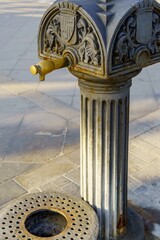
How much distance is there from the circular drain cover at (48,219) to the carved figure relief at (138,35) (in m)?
0.89

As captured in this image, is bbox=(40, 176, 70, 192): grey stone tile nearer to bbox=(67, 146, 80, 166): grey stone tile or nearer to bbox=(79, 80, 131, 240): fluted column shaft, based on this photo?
bbox=(67, 146, 80, 166): grey stone tile

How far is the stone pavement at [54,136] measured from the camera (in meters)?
3.31

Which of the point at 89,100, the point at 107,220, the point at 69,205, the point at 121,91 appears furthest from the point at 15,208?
the point at 121,91

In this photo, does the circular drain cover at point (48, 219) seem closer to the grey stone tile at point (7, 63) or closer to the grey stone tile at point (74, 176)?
the grey stone tile at point (74, 176)

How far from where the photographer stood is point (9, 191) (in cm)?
334

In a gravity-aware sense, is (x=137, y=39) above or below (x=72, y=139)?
above

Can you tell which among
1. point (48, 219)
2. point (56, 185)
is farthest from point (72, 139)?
point (48, 219)

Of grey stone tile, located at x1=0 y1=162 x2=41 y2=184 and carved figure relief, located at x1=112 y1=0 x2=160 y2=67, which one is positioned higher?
carved figure relief, located at x1=112 y1=0 x2=160 y2=67

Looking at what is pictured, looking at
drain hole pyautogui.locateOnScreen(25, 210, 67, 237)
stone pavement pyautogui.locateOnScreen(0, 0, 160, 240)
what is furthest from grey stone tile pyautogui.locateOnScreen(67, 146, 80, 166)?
drain hole pyautogui.locateOnScreen(25, 210, 67, 237)

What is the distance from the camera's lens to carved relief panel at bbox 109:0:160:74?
1938 millimetres

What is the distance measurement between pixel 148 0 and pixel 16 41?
20.6ft

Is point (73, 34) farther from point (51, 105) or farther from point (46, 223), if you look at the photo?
point (51, 105)

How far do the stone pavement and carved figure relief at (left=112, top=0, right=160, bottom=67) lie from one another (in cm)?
130

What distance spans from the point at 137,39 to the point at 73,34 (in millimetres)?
314
